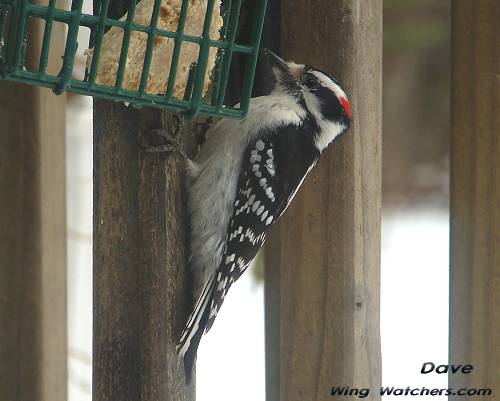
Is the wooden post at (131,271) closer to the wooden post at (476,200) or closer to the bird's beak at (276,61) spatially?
the bird's beak at (276,61)

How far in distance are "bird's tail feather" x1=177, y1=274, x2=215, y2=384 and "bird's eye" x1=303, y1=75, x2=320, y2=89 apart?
0.91m

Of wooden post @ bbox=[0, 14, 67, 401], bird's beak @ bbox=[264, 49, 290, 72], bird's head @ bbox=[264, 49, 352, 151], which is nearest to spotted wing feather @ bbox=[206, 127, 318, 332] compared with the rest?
bird's head @ bbox=[264, 49, 352, 151]

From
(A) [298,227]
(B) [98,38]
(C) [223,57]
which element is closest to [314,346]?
(A) [298,227]

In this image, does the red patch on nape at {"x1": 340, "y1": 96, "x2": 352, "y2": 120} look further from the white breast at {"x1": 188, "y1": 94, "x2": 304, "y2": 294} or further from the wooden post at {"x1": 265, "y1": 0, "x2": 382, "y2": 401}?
the white breast at {"x1": 188, "y1": 94, "x2": 304, "y2": 294}

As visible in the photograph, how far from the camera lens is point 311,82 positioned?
361 centimetres

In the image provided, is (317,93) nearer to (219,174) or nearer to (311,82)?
(311,82)

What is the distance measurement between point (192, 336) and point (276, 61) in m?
1.04

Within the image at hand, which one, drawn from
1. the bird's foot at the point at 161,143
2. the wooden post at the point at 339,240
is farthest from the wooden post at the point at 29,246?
the wooden post at the point at 339,240

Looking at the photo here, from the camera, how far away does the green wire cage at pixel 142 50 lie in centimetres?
255

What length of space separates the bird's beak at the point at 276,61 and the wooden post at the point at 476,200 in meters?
0.65

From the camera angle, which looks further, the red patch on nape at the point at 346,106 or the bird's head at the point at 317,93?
the bird's head at the point at 317,93

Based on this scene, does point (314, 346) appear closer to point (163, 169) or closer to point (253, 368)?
point (163, 169)

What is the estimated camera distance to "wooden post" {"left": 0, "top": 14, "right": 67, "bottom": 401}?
9.89 ft

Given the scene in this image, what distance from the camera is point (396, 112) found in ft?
19.4
